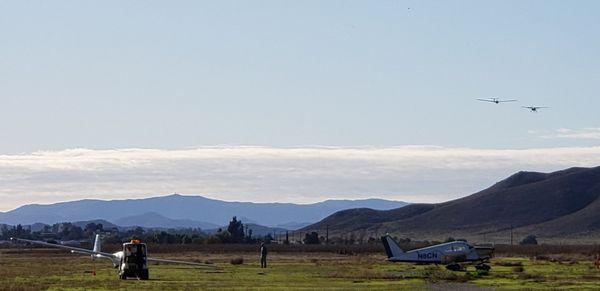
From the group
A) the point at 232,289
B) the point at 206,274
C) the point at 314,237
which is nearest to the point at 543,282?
the point at 232,289

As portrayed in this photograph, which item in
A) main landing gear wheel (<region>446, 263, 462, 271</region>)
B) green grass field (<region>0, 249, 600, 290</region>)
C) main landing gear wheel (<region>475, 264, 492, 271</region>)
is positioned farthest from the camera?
main landing gear wheel (<region>446, 263, 462, 271</region>)

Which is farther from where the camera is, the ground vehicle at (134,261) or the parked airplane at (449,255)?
the parked airplane at (449,255)

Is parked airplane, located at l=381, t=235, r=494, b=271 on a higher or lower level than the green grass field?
higher

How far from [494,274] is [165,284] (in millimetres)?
17808

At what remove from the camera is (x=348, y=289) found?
4444cm

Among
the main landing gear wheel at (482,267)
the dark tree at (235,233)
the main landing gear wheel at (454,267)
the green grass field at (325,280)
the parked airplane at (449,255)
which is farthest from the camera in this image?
the dark tree at (235,233)

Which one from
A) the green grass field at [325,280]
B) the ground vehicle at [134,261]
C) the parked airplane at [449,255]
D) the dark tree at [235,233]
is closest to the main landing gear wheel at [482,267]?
the green grass field at [325,280]

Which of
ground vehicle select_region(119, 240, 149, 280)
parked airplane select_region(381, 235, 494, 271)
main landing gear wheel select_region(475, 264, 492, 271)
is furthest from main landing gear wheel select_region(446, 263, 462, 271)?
ground vehicle select_region(119, 240, 149, 280)

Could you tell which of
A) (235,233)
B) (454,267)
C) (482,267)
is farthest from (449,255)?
(235,233)

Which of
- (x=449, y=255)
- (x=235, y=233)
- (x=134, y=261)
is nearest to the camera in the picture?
(x=134, y=261)

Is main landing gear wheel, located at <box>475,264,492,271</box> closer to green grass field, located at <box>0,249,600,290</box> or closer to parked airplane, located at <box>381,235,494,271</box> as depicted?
green grass field, located at <box>0,249,600,290</box>

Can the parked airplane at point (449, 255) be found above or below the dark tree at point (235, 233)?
below

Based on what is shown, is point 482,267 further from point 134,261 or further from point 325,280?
point 134,261

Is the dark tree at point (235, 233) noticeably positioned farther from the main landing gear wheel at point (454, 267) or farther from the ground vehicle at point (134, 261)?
the ground vehicle at point (134, 261)
